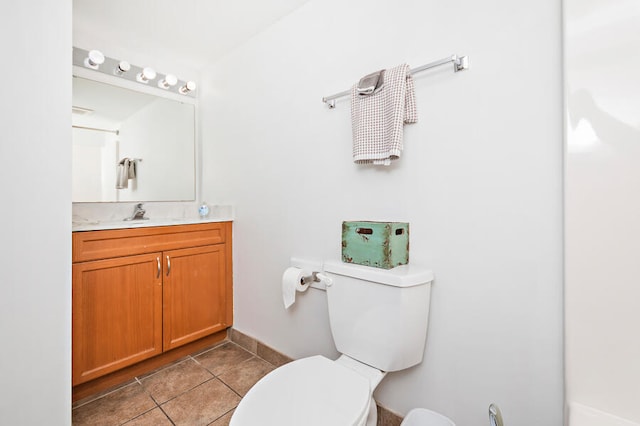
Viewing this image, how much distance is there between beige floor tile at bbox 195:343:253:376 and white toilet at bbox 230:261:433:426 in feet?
3.27

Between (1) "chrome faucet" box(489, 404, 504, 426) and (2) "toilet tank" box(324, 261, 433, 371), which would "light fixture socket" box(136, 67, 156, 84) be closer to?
(2) "toilet tank" box(324, 261, 433, 371)

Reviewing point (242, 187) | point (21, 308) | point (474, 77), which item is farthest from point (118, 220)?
point (474, 77)

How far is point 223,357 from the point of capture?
2.06 meters

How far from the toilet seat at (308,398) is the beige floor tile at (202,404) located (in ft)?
2.27

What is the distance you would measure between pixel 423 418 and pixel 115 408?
152 cm

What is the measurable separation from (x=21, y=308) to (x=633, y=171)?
6.58 ft

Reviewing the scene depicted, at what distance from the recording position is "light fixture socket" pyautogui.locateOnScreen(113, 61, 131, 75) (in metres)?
2.08

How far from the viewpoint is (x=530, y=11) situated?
1.01 m

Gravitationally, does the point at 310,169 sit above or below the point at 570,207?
above

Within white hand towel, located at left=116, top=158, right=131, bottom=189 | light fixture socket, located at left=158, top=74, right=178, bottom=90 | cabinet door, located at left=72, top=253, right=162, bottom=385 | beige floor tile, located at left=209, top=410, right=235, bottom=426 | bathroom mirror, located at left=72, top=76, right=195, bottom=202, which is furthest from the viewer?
light fixture socket, located at left=158, top=74, right=178, bottom=90

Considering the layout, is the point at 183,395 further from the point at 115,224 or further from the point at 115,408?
the point at 115,224

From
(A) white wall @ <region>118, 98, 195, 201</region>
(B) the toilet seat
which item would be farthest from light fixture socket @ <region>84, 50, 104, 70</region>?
(B) the toilet seat

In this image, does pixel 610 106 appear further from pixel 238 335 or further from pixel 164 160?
pixel 164 160

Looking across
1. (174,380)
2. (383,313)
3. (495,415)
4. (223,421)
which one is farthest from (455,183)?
(174,380)
